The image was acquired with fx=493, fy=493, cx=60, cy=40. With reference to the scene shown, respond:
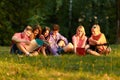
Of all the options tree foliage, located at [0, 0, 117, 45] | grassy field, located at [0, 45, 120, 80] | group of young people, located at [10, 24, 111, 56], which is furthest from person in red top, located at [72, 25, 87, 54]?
tree foliage, located at [0, 0, 117, 45]

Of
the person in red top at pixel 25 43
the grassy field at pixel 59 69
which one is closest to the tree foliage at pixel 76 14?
the person in red top at pixel 25 43

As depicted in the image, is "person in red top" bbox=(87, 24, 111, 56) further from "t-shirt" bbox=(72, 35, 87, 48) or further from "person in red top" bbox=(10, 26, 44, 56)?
"person in red top" bbox=(10, 26, 44, 56)

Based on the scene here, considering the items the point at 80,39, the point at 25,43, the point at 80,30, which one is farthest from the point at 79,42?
the point at 25,43

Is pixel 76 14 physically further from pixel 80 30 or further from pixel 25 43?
pixel 25 43

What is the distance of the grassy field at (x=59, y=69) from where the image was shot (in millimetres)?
9492

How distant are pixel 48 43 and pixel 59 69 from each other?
409 cm

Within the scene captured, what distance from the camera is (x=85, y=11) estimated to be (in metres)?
35.9

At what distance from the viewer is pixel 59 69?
10.3 metres

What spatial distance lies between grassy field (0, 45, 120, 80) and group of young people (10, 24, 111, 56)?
73.5 inches

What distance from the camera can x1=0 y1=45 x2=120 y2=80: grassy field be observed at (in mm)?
9492

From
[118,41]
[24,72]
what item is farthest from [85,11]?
[24,72]

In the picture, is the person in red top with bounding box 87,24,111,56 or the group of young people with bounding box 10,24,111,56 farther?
the person in red top with bounding box 87,24,111,56

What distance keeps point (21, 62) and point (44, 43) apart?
3.22m

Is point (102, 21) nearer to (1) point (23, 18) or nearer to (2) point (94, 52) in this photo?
(1) point (23, 18)
